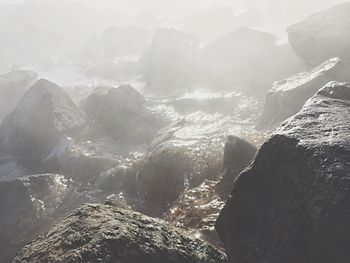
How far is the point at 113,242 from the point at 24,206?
13.3 meters

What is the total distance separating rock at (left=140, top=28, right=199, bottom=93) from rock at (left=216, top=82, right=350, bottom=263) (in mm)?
26585

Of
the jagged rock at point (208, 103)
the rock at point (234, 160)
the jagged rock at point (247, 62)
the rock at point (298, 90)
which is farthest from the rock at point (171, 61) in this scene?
the rock at point (234, 160)

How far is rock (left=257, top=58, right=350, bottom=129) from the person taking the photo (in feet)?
62.5

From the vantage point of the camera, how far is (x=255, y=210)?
641 centimetres

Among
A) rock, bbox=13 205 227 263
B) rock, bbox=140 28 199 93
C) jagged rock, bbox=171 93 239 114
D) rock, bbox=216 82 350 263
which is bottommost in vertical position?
jagged rock, bbox=171 93 239 114

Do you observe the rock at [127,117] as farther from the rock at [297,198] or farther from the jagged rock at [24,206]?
the rock at [297,198]

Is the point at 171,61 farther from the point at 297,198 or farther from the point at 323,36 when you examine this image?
the point at 297,198

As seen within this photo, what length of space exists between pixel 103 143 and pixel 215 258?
59.7 ft

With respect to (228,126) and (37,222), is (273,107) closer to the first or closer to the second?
(228,126)

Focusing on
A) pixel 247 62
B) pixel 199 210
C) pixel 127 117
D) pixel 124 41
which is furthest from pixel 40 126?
pixel 124 41

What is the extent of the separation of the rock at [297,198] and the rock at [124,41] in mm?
48952

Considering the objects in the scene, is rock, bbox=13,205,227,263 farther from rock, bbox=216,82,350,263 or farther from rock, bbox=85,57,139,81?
rock, bbox=85,57,139,81

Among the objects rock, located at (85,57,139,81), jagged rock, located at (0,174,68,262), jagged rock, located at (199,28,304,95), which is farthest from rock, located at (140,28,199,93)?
jagged rock, located at (0,174,68,262)

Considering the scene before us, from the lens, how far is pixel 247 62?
33.2 m
